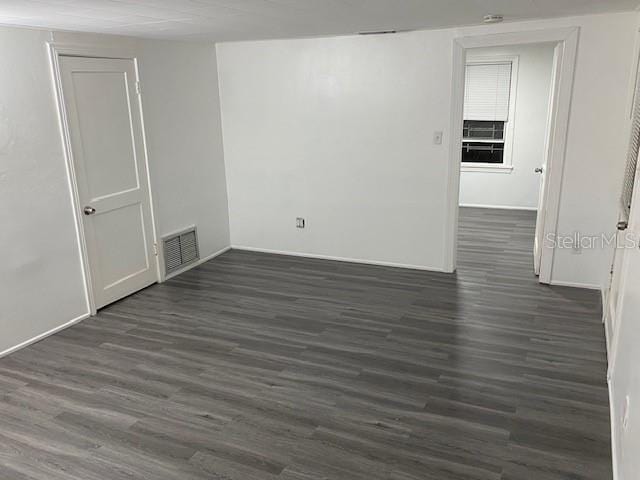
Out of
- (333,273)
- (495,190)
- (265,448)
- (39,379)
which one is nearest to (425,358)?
(265,448)

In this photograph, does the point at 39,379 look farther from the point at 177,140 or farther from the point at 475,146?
the point at 475,146

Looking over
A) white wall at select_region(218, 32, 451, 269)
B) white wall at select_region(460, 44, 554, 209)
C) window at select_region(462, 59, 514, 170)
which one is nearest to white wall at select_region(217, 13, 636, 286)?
white wall at select_region(218, 32, 451, 269)

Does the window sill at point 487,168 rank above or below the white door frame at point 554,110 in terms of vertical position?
below

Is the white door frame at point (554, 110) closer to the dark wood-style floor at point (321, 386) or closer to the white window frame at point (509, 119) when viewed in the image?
the dark wood-style floor at point (321, 386)

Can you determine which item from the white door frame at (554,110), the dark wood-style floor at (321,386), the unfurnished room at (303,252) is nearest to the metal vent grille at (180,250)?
the unfurnished room at (303,252)

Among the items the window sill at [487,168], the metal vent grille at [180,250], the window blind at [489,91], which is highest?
the window blind at [489,91]

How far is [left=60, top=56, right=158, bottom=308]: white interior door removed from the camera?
13.2ft

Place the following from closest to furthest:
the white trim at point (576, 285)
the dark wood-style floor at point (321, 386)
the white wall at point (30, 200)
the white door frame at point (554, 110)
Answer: the dark wood-style floor at point (321, 386)
the white wall at point (30, 200)
the white door frame at point (554, 110)
the white trim at point (576, 285)

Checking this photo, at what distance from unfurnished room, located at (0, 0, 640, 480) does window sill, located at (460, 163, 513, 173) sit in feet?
4.98

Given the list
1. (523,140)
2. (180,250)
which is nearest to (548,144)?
(523,140)

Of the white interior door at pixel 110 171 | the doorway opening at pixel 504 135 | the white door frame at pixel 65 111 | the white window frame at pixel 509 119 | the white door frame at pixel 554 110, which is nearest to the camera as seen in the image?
the white door frame at pixel 65 111

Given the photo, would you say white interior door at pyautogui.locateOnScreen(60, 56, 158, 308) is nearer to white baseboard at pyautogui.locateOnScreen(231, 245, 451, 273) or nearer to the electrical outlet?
white baseboard at pyautogui.locateOnScreen(231, 245, 451, 273)

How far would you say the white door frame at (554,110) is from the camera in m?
4.18

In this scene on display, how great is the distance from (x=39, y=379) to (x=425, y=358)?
2.46 m
